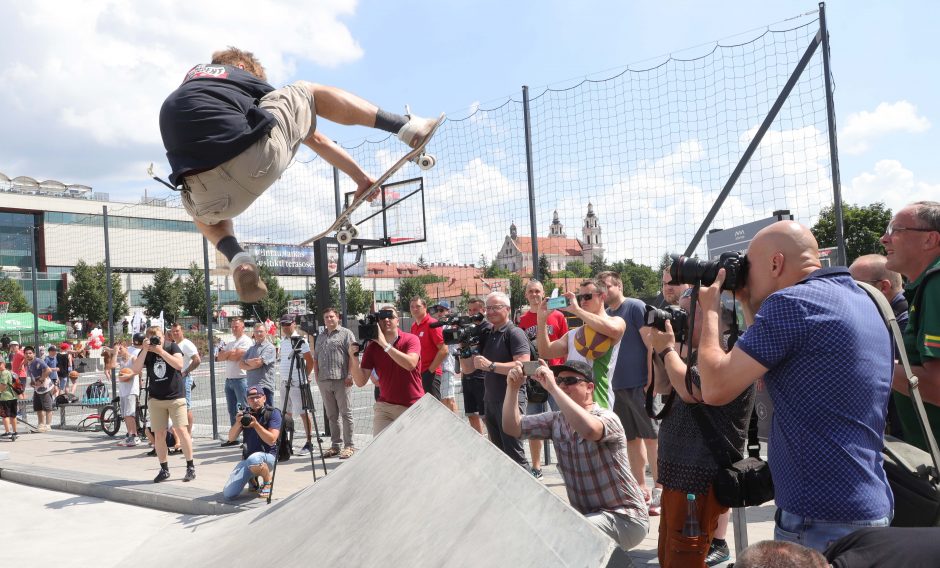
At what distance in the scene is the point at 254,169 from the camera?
3.12 meters

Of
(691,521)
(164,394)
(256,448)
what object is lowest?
(256,448)

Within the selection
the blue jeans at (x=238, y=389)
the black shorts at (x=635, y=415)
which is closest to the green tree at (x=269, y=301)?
the blue jeans at (x=238, y=389)

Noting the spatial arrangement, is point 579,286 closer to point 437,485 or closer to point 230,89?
point 230,89

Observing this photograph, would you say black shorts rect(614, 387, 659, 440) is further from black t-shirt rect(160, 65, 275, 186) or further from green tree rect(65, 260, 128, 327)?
green tree rect(65, 260, 128, 327)

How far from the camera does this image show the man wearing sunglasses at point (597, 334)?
539 cm

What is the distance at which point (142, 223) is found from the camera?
1249 cm

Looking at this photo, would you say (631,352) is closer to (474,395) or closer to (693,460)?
(474,395)

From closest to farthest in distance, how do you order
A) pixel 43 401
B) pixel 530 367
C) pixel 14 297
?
1. pixel 530 367
2. pixel 43 401
3. pixel 14 297

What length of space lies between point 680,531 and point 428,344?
4138 mm

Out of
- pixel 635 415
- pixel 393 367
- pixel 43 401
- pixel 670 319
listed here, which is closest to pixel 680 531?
pixel 670 319

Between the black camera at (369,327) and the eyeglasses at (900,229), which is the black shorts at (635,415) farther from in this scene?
the eyeglasses at (900,229)

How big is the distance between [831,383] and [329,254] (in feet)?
24.7

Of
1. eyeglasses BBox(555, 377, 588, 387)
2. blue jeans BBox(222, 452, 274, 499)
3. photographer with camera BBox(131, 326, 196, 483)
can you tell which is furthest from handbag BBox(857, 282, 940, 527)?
photographer with camera BBox(131, 326, 196, 483)

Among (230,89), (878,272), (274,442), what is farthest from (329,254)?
(878,272)
